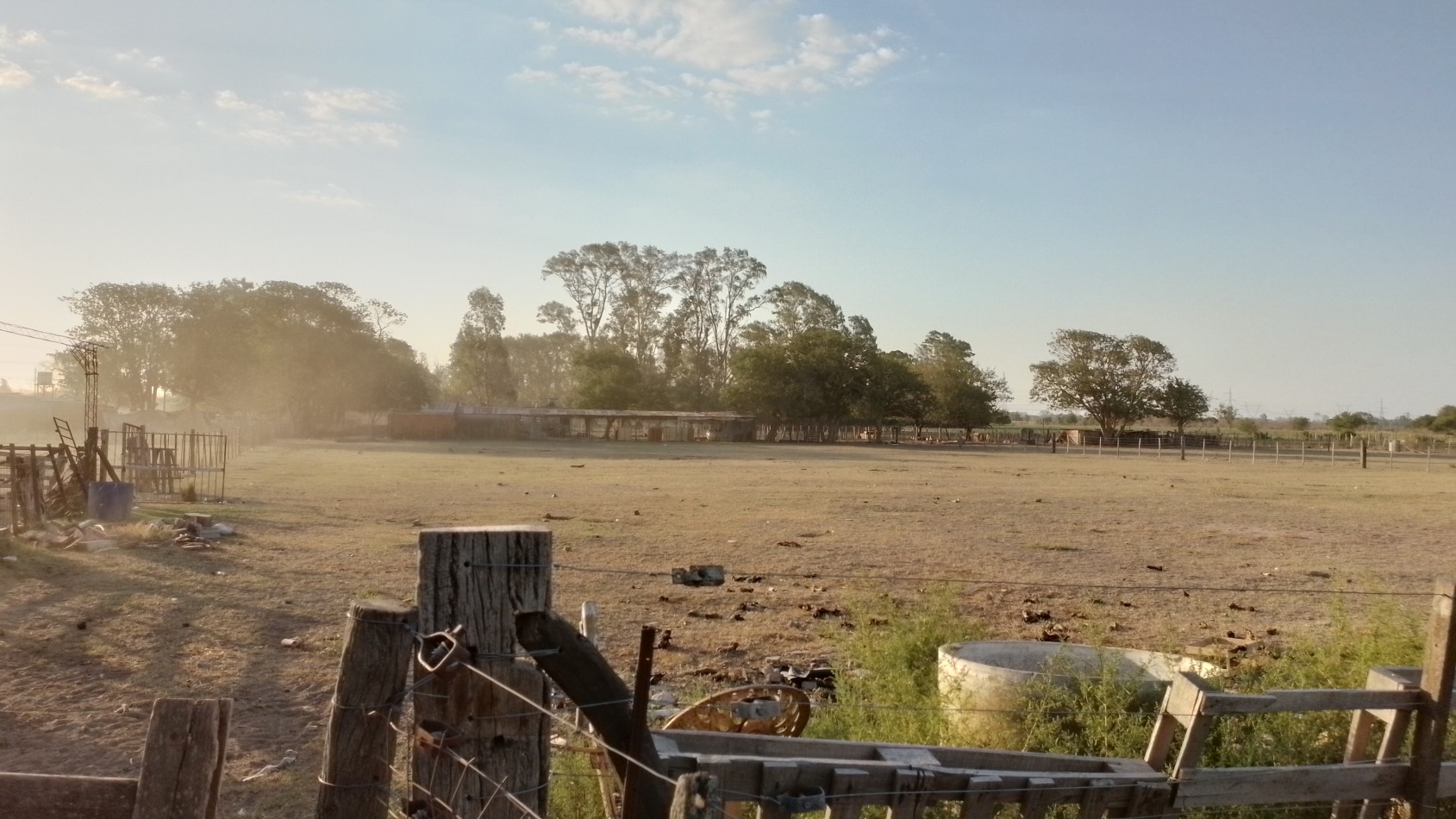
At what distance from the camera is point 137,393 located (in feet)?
301

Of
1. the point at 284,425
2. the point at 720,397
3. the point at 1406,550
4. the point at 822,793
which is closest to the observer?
the point at 822,793

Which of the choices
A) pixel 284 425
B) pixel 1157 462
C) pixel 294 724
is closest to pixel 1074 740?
pixel 294 724

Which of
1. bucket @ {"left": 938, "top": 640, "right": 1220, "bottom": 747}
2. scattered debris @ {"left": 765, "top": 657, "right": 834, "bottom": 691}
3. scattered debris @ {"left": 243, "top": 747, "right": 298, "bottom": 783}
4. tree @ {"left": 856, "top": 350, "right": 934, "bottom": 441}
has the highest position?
tree @ {"left": 856, "top": 350, "right": 934, "bottom": 441}

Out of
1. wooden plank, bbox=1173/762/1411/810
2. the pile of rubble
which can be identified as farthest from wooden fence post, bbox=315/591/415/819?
the pile of rubble

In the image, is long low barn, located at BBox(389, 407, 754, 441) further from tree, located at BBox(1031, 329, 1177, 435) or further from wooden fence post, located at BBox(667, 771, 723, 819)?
wooden fence post, located at BBox(667, 771, 723, 819)

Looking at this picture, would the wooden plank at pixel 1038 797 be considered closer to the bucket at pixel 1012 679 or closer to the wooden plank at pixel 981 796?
the wooden plank at pixel 981 796

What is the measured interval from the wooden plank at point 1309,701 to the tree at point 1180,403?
10557 centimetres

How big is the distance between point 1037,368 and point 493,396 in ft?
202

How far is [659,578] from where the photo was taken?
14070 millimetres

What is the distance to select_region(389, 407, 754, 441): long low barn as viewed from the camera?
283ft

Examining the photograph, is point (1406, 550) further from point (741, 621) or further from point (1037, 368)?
point (1037, 368)

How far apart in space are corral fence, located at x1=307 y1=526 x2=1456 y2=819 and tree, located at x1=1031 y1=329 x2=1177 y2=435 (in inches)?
4100

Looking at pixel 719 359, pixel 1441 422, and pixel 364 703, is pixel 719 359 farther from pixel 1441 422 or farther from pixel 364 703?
pixel 364 703

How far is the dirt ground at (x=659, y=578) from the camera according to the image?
8.28m
